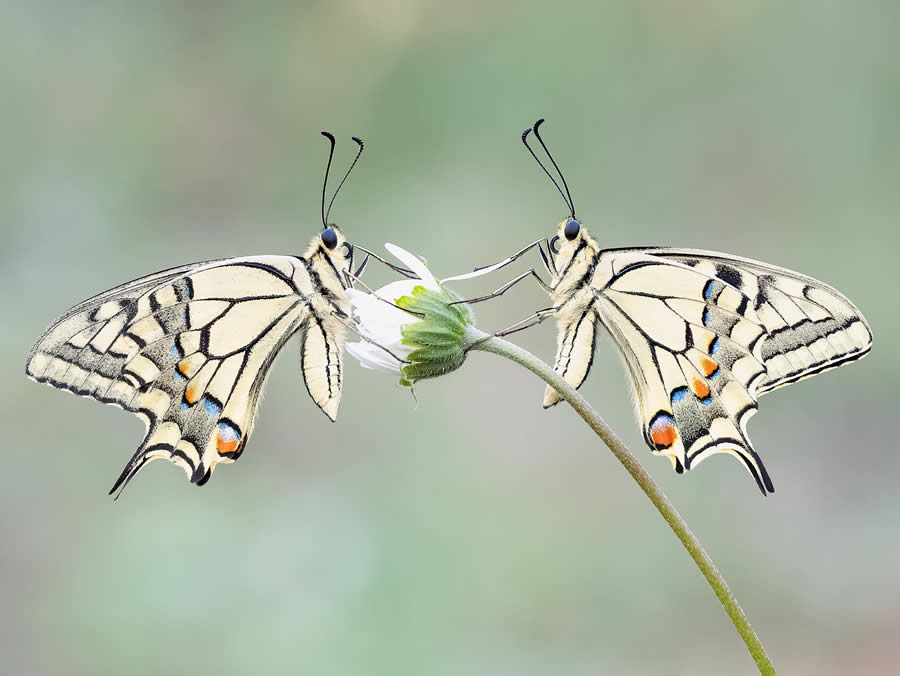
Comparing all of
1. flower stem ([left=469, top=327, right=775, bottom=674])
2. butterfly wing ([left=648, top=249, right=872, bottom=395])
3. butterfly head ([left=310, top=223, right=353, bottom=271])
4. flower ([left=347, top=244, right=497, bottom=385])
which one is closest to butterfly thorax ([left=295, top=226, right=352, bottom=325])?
butterfly head ([left=310, top=223, right=353, bottom=271])

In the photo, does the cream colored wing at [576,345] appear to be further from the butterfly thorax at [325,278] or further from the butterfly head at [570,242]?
the butterfly thorax at [325,278]

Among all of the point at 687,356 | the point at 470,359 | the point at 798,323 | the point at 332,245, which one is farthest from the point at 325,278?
the point at 470,359

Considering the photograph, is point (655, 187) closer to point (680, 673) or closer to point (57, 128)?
point (680, 673)

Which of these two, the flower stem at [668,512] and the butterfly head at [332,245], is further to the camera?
the butterfly head at [332,245]

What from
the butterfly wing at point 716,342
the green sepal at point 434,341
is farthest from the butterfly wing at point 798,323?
the green sepal at point 434,341

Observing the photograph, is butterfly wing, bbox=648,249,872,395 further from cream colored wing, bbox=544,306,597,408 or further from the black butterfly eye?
the black butterfly eye

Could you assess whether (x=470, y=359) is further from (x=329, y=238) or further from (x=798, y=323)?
(x=798, y=323)
